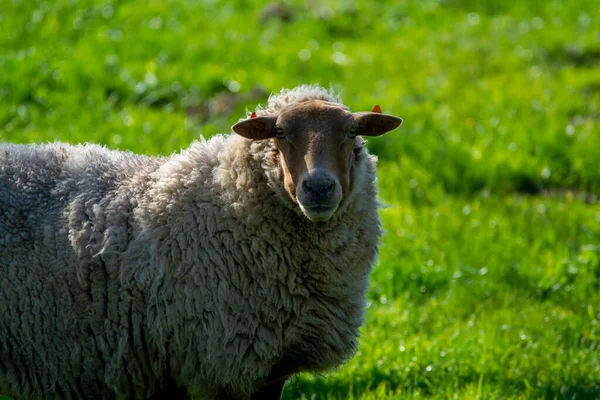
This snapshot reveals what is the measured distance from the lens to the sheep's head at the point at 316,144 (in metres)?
3.74

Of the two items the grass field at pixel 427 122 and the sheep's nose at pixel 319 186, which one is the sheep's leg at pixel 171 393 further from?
the sheep's nose at pixel 319 186

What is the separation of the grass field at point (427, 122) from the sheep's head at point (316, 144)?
1327mm

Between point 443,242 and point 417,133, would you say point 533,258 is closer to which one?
point 443,242

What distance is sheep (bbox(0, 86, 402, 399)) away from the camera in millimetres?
3898

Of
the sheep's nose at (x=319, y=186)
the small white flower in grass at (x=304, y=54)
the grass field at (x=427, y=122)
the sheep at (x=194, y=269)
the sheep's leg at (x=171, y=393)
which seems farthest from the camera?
the small white flower in grass at (x=304, y=54)

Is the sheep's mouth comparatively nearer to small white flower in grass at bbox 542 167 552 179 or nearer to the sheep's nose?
the sheep's nose

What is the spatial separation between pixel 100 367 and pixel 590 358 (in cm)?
281

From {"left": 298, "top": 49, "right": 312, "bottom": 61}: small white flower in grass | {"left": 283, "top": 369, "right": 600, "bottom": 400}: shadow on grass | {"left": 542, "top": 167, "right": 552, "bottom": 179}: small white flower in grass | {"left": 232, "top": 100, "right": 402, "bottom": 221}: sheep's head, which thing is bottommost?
{"left": 283, "top": 369, "right": 600, "bottom": 400}: shadow on grass

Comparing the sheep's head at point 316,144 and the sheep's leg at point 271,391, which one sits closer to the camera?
the sheep's head at point 316,144

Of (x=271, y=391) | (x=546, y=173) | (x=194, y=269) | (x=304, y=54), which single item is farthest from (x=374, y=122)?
(x=304, y=54)

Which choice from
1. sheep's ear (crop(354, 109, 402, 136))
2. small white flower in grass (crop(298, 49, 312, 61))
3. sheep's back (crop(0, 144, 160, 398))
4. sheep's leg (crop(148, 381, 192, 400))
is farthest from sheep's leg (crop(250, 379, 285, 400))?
small white flower in grass (crop(298, 49, 312, 61))

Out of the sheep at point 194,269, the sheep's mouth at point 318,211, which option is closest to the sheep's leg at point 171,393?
the sheep at point 194,269

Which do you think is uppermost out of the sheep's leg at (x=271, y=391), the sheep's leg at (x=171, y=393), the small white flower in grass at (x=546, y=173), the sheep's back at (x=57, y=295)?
the small white flower in grass at (x=546, y=173)

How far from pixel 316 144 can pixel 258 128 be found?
1.06 feet
